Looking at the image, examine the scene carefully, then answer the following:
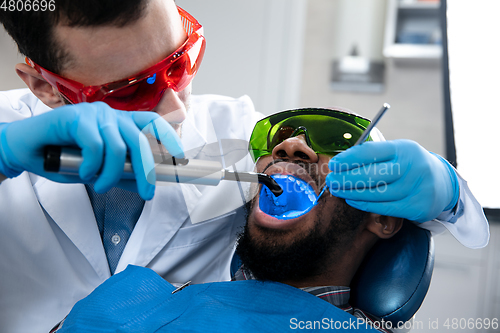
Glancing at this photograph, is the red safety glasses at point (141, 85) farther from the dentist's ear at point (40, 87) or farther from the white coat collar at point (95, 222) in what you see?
the white coat collar at point (95, 222)

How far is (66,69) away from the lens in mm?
1023

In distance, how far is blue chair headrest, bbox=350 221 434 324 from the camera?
0.97 metres

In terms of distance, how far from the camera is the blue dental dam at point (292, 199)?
3.46ft

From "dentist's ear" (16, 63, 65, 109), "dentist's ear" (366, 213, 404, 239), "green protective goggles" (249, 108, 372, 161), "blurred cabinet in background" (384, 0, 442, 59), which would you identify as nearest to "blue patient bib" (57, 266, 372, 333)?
"dentist's ear" (366, 213, 404, 239)

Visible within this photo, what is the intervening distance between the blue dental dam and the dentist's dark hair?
1.86ft

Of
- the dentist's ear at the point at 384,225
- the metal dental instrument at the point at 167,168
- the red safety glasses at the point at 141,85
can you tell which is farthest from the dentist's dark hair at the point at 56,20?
the dentist's ear at the point at 384,225

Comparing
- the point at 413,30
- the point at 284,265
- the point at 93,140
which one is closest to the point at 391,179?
the point at 284,265

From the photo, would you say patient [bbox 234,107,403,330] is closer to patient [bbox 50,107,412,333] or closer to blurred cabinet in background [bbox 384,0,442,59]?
patient [bbox 50,107,412,333]

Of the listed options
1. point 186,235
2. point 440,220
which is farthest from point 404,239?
point 186,235

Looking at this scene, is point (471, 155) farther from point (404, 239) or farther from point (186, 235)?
point (186, 235)

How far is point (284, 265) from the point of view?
3.35ft

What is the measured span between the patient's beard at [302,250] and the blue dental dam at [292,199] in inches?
1.5

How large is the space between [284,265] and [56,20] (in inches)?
33.8

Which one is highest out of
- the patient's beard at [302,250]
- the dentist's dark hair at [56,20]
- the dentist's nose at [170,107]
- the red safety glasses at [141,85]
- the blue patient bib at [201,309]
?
the dentist's dark hair at [56,20]
